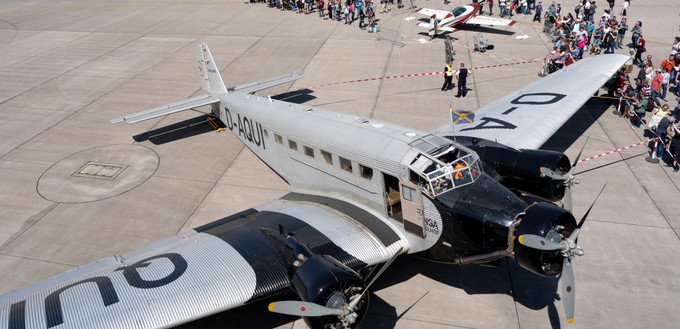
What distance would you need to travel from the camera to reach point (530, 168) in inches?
514

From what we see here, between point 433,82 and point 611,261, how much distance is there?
1424 cm

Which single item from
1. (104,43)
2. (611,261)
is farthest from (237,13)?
(611,261)

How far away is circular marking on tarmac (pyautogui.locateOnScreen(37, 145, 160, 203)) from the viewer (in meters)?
17.1

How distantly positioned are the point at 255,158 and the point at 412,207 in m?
8.55

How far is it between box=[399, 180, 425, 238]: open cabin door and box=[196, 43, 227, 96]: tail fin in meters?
10.3

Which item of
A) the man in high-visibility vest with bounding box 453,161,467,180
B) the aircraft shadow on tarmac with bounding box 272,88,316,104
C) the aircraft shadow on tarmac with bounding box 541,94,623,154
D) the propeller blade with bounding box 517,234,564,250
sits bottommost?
the aircraft shadow on tarmac with bounding box 541,94,623,154

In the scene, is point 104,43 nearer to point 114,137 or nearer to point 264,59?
point 264,59

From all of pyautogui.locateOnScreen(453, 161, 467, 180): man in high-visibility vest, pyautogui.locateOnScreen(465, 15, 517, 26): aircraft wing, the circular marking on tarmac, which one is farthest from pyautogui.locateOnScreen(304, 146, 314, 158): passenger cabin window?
pyautogui.locateOnScreen(465, 15, 517, 26): aircraft wing

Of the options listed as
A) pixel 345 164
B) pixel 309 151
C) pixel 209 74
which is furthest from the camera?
pixel 209 74

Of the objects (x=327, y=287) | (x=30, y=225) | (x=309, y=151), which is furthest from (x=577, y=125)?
(x=30, y=225)

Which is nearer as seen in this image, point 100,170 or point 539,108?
point 539,108

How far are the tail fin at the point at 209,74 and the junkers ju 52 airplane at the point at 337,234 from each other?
4601 mm

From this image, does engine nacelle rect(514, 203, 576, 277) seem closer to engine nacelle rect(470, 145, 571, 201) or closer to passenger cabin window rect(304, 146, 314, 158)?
engine nacelle rect(470, 145, 571, 201)

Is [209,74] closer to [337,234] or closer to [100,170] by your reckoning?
[100,170]
